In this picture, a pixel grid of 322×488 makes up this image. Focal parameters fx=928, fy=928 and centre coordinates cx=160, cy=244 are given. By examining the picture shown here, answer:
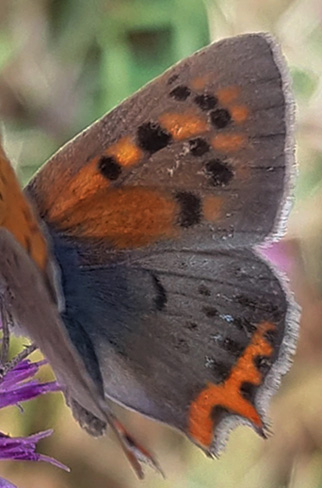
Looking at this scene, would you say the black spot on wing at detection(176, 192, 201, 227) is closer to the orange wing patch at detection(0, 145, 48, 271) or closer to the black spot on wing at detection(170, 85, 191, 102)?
the black spot on wing at detection(170, 85, 191, 102)

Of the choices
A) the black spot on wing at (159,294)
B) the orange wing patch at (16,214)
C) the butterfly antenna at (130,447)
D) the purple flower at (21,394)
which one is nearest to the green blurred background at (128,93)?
the purple flower at (21,394)

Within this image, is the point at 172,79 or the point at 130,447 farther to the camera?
the point at 172,79

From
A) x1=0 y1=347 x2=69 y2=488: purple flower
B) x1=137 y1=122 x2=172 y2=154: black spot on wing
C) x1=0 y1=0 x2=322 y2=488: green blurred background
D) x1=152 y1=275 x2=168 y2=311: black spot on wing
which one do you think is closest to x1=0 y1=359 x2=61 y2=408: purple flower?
x1=0 y1=347 x2=69 y2=488: purple flower

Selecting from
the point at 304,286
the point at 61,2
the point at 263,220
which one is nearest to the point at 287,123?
the point at 263,220

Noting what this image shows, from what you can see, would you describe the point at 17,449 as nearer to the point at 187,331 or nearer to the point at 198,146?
the point at 187,331

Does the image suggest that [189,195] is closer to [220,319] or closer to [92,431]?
[220,319]

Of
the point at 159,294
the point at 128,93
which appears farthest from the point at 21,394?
the point at 128,93
